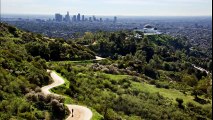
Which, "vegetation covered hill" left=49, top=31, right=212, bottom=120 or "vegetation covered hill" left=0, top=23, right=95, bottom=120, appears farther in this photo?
"vegetation covered hill" left=49, top=31, right=212, bottom=120

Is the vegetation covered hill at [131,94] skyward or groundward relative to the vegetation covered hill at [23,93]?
groundward

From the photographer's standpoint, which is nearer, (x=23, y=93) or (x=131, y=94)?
(x=23, y=93)

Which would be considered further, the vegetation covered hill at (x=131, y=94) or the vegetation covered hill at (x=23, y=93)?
the vegetation covered hill at (x=131, y=94)

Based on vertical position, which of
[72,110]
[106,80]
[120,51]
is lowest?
[120,51]

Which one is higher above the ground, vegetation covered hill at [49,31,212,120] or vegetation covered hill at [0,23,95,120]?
vegetation covered hill at [0,23,95,120]

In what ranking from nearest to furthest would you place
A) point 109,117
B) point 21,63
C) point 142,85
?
point 109,117, point 21,63, point 142,85

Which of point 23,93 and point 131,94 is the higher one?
point 23,93

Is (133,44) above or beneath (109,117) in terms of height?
beneath

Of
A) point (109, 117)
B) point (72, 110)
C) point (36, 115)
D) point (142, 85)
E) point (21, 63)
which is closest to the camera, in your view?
point (36, 115)

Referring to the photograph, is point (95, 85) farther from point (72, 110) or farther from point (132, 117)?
point (72, 110)

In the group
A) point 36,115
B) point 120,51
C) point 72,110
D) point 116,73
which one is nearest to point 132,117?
point 72,110

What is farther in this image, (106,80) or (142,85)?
(142,85)
